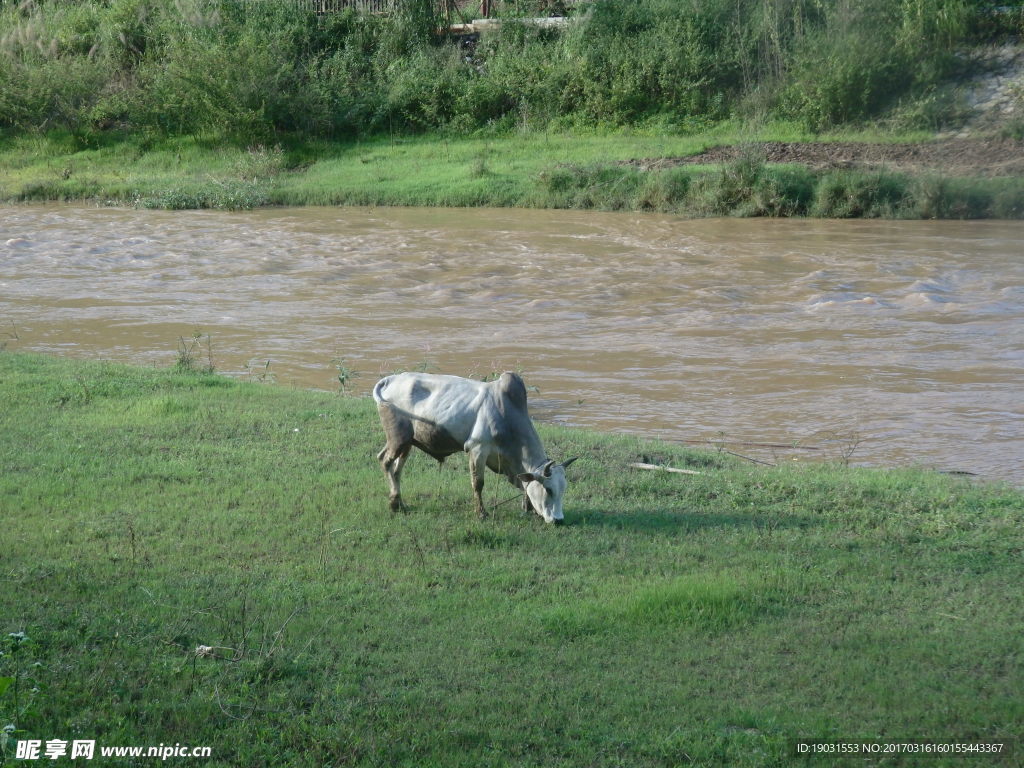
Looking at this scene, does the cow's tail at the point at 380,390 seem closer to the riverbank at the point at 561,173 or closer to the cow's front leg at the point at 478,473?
the cow's front leg at the point at 478,473

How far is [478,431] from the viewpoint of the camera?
6348 mm

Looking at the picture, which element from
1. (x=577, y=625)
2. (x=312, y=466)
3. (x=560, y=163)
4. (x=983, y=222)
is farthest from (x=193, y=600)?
(x=560, y=163)

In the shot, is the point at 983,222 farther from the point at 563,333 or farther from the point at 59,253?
the point at 59,253

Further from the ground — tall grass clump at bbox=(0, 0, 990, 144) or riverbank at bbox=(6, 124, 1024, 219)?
tall grass clump at bbox=(0, 0, 990, 144)

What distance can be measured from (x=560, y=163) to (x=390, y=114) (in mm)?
7814

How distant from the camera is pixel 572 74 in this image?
94.8 feet

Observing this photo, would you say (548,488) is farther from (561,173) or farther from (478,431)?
(561,173)

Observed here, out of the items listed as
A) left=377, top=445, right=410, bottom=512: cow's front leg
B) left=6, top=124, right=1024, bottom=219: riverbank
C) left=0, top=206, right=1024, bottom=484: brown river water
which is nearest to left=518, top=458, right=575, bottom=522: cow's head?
left=377, top=445, right=410, bottom=512: cow's front leg

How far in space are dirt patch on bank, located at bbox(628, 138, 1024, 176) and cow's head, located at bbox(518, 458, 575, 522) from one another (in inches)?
655

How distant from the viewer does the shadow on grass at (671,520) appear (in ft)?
21.1

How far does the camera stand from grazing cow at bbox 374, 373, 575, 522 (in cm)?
636

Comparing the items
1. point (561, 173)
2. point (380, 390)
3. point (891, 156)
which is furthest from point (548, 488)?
point (891, 156)

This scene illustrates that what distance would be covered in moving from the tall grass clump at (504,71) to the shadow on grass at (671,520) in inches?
822

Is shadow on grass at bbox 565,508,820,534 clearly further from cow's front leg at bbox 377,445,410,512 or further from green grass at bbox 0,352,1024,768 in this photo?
cow's front leg at bbox 377,445,410,512
